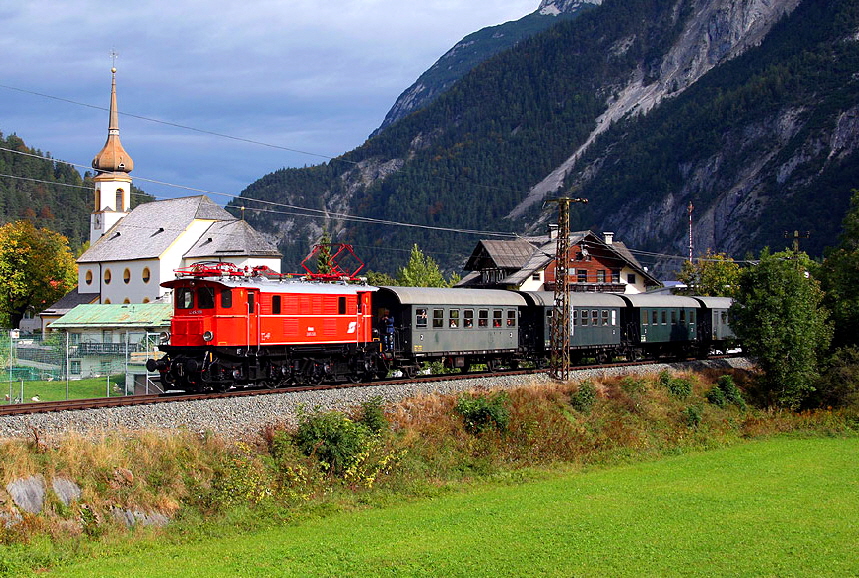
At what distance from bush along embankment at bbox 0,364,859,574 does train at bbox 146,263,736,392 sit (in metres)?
4.10

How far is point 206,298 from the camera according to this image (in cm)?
2867

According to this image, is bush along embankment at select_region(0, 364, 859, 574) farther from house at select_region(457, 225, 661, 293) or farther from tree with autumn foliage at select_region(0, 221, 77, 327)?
tree with autumn foliage at select_region(0, 221, 77, 327)

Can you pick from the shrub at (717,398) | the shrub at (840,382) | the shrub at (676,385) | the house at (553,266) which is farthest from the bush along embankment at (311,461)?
the house at (553,266)

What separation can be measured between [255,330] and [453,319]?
1073 centimetres

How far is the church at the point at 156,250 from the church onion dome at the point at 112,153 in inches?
318

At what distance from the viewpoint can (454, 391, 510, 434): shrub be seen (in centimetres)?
2995

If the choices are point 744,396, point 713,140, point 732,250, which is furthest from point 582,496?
point 713,140

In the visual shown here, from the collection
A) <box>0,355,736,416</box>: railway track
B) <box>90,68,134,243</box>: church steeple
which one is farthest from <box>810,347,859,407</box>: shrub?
<box>90,68,134,243</box>: church steeple

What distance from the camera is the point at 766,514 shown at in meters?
22.9

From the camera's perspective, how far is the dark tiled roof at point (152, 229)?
87812 millimetres

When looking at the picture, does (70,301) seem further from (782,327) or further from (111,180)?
(782,327)

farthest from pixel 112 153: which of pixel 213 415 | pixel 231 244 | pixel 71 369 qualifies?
pixel 213 415

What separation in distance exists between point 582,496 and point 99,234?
92.7 meters

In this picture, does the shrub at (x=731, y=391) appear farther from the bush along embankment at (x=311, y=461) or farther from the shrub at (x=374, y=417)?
the shrub at (x=374, y=417)
